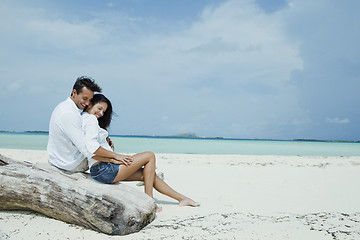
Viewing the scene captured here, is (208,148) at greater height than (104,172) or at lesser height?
lesser

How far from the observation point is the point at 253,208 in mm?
4914

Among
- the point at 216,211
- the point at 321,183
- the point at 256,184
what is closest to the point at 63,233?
the point at 216,211

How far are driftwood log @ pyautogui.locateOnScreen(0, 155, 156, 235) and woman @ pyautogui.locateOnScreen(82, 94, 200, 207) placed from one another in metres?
0.17

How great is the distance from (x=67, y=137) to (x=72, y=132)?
0.19m

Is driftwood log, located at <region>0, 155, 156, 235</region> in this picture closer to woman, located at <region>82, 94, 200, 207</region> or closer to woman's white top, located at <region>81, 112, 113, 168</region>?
woman, located at <region>82, 94, 200, 207</region>

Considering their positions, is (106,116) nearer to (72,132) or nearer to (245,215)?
(72,132)

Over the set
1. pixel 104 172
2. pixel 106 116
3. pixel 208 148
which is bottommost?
pixel 208 148

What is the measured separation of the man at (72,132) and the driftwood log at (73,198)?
6.8 inches

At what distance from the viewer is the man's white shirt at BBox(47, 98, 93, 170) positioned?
3.70 m

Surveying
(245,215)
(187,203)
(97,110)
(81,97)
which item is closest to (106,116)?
A: (97,110)

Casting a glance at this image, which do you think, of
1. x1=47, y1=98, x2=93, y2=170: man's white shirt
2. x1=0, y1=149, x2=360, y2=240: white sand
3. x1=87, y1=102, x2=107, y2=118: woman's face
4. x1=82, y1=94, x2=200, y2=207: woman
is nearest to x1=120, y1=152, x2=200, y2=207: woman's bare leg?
x1=82, y1=94, x2=200, y2=207: woman

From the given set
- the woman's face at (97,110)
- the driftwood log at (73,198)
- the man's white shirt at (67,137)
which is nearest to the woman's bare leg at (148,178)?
the driftwood log at (73,198)

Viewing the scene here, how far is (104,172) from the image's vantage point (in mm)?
3953

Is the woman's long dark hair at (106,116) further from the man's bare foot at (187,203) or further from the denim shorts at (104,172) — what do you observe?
the man's bare foot at (187,203)
